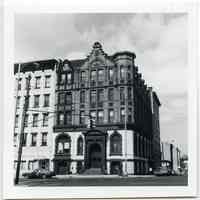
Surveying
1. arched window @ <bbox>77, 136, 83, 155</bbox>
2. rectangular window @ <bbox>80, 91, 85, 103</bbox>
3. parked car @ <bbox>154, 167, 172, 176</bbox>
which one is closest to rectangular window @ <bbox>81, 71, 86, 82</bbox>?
rectangular window @ <bbox>80, 91, 85, 103</bbox>

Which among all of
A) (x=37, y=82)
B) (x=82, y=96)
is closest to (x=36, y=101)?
(x=37, y=82)

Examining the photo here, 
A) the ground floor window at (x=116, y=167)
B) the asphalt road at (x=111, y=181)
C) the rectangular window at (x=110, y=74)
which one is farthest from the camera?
the rectangular window at (x=110, y=74)

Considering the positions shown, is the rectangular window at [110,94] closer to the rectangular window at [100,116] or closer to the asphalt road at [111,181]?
the rectangular window at [100,116]

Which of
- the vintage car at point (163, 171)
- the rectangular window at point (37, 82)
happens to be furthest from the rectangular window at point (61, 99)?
the vintage car at point (163, 171)

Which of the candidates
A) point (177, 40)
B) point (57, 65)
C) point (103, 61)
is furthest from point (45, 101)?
point (177, 40)

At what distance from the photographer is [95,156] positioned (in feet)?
12.6

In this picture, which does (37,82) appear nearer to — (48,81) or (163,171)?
(48,81)

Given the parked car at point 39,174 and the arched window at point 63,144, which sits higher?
the arched window at point 63,144

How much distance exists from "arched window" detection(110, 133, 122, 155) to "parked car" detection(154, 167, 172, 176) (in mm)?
407

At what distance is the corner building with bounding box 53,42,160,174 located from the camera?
383 cm

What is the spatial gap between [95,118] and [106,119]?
110mm

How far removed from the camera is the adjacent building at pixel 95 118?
3.83 meters

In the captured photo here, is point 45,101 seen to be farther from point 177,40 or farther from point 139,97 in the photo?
point 177,40

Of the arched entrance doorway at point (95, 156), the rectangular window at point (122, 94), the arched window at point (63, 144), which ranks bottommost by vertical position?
the arched entrance doorway at point (95, 156)
